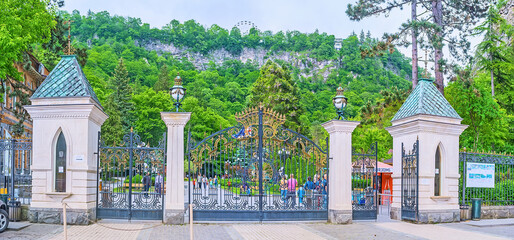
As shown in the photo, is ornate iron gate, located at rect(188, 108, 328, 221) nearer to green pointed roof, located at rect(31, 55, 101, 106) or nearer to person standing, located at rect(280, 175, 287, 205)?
person standing, located at rect(280, 175, 287, 205)

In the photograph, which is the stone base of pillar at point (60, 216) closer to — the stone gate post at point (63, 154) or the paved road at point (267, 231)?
the stone gate post at point (63, 154)

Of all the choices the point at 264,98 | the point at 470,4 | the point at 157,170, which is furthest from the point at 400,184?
the point at 264,98

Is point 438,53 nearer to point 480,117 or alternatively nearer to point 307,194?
point 480,117

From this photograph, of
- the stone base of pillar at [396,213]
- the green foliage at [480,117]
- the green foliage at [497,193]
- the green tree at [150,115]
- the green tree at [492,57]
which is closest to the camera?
the stone base of pillar at [396,213]

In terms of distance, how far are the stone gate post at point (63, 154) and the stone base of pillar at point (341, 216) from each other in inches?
276

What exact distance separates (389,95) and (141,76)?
84498 millimetres

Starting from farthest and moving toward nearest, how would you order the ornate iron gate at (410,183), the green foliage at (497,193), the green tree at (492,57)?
the green tree at (492,57) < the green foliage at (497,193) < the ornate iron gate at (410,183)

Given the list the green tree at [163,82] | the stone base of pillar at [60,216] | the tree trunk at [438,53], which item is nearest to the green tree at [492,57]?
the tree trunk at [438,53]

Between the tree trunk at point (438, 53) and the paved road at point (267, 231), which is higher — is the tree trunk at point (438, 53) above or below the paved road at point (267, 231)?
above

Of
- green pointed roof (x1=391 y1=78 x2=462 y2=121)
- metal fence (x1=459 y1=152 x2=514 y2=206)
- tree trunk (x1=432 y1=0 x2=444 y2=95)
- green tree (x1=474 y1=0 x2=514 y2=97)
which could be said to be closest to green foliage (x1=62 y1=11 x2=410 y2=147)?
green tree (x1=474 y1=0 x2=514 y2=97)

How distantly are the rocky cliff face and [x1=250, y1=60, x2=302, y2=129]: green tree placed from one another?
4024 inches

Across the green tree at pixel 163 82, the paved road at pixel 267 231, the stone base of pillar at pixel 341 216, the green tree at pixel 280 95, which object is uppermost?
the green tree at pixel 163 82

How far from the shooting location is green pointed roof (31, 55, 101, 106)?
46.1 ft

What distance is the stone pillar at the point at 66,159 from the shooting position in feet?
45.0
